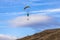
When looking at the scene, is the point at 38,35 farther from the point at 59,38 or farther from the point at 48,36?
the point at 59,38

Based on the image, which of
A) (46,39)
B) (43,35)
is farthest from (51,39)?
(43,35)

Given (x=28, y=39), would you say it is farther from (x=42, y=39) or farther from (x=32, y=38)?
(x=42, y=39)

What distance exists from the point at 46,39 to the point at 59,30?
3347 mm

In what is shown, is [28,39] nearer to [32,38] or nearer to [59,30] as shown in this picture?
[32,38]

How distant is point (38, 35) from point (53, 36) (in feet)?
7.86

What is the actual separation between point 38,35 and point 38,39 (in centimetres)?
89

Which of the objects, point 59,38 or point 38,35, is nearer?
point 59,38

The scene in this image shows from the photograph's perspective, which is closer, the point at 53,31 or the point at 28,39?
the point at 28,39

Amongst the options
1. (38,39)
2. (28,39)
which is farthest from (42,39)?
(28,39)

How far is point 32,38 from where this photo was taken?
1123 inches

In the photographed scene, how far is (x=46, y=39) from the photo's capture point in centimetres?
2895

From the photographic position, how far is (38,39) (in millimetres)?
29656

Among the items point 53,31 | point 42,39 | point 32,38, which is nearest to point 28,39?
point 32,38

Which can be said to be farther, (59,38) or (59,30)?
(59,30)
